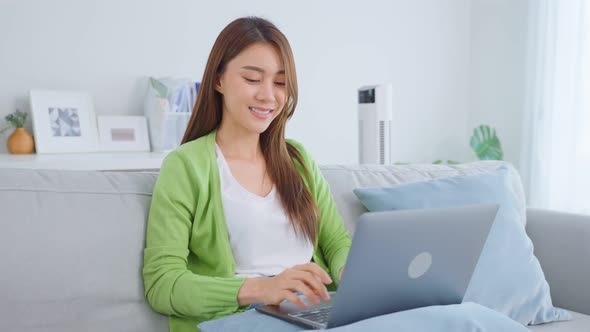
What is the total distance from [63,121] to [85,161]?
48 cm

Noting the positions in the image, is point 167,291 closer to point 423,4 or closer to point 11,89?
point 11,89

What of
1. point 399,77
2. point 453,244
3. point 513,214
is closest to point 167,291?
point 453,244

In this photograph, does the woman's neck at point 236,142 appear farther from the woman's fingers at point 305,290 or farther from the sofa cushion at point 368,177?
the woman's fingers at point 305,290

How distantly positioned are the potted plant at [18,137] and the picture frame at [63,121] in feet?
0.12

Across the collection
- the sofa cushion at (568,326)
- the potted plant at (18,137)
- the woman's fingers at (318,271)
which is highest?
the potted plant at (18,137)

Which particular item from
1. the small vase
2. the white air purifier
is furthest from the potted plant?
the white air purifier

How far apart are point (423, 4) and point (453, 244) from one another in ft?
11.3

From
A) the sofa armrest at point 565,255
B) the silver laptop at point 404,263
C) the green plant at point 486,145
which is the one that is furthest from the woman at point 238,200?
the green plant at point 486,145

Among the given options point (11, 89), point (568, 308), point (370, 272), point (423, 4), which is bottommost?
point (568, 308)

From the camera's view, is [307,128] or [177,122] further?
[307,128]

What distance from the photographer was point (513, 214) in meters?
1.60

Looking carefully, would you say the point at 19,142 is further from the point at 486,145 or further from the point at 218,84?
the point at 486,145

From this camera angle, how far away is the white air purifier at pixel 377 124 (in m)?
2.26

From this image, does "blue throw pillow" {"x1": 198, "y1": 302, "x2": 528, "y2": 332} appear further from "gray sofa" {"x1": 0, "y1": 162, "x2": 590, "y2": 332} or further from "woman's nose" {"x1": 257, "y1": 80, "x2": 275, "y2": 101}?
"woman's nose" {"x1": 257, "y1": 80, "x2": 275, "y2": 101}
